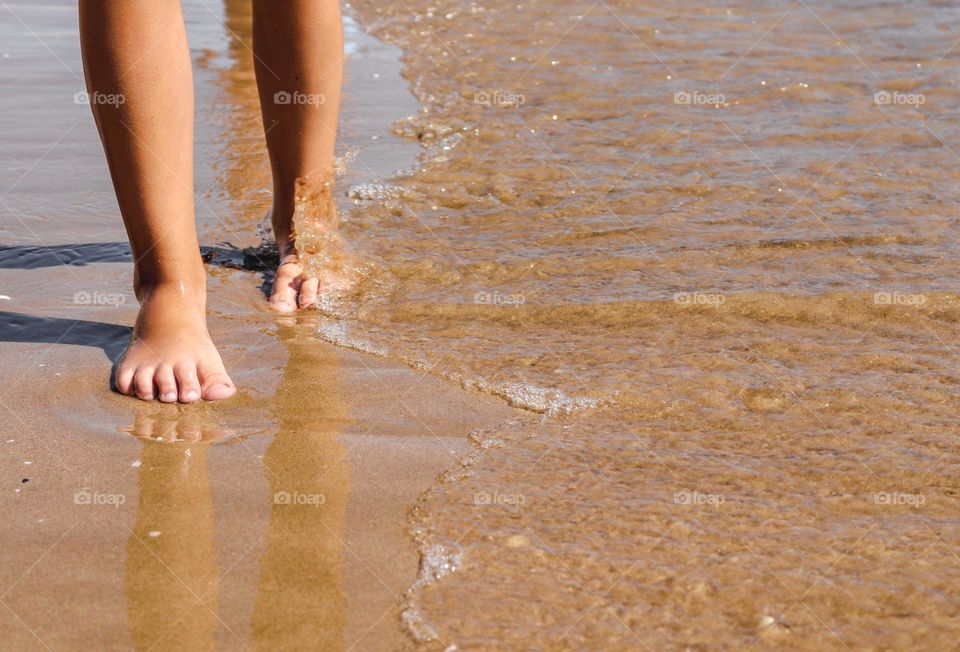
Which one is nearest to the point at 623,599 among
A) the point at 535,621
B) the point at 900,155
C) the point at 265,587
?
the point at 535,621

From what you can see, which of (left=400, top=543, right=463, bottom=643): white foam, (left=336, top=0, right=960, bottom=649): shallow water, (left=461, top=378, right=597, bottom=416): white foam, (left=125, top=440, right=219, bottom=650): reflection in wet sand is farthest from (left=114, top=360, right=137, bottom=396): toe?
(left=400, top=543, right=463, bottom=643): white foam

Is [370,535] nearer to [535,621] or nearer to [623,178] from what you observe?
[535,621]

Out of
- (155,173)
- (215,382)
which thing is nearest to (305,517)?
(215,382)

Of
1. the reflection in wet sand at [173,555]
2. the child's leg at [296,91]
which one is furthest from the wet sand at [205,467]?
the child's leg at [296,91]

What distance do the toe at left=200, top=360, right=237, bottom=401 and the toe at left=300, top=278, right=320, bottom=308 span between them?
A: 477 mm

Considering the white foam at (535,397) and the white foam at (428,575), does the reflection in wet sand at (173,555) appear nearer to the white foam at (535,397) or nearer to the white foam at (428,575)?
the white foam at (428,575)

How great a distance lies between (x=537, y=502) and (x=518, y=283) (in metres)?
1.03

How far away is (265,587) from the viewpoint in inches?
57.8

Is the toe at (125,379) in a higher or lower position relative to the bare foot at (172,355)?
lower

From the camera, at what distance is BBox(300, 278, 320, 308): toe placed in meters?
2.56

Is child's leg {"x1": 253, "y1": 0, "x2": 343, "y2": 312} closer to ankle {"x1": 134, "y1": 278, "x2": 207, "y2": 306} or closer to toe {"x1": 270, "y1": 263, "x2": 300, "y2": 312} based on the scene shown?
toe {"x1": 270, "y1": 263, "x2": 300, "y2": 312}

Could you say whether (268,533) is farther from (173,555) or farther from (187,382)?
(187,382)

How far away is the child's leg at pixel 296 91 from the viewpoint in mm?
2557

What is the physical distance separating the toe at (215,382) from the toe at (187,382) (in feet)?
0.05
